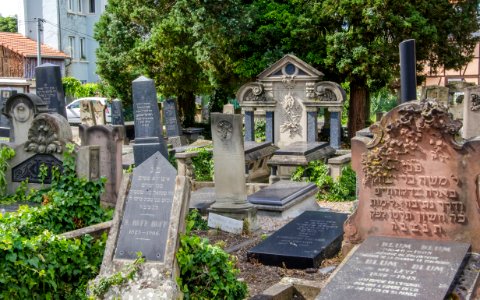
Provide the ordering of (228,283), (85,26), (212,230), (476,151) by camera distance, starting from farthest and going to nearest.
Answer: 1. (85,26)
2. (212,230)
3. (228,283)
4. (476,151)

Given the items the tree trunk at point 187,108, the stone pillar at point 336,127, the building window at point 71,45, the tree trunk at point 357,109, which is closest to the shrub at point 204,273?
the stone pillar at point 336,127

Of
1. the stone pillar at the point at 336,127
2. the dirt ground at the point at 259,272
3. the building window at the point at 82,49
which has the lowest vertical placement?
the dirt ground at the point at 259,272

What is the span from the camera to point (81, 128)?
1166 centimetres

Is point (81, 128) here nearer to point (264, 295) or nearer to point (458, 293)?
point (264, 295)

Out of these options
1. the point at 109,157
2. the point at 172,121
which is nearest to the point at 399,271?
the point at 109,157

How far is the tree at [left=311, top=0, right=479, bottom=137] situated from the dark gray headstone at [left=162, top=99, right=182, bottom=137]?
5.28m

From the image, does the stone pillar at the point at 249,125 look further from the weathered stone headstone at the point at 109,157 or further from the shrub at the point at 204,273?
the shrub at the point at 204,273

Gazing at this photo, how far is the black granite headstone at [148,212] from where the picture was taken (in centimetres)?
632

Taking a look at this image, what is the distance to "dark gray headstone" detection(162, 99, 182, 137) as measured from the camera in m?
22.0

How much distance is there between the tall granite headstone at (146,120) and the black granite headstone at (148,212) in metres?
7.94

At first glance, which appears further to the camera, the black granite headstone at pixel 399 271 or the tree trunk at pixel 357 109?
the tree trunk at pixel 357 109

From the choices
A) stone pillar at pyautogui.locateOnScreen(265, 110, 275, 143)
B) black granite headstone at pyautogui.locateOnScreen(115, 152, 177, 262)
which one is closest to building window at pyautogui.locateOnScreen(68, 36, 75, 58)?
stone pillar at pyautogui.locateOnScreen(265, 110, 275, 143)

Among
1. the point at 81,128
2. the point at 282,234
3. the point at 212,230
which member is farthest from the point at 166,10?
the point at 282,234

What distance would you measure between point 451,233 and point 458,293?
887 millimetres
